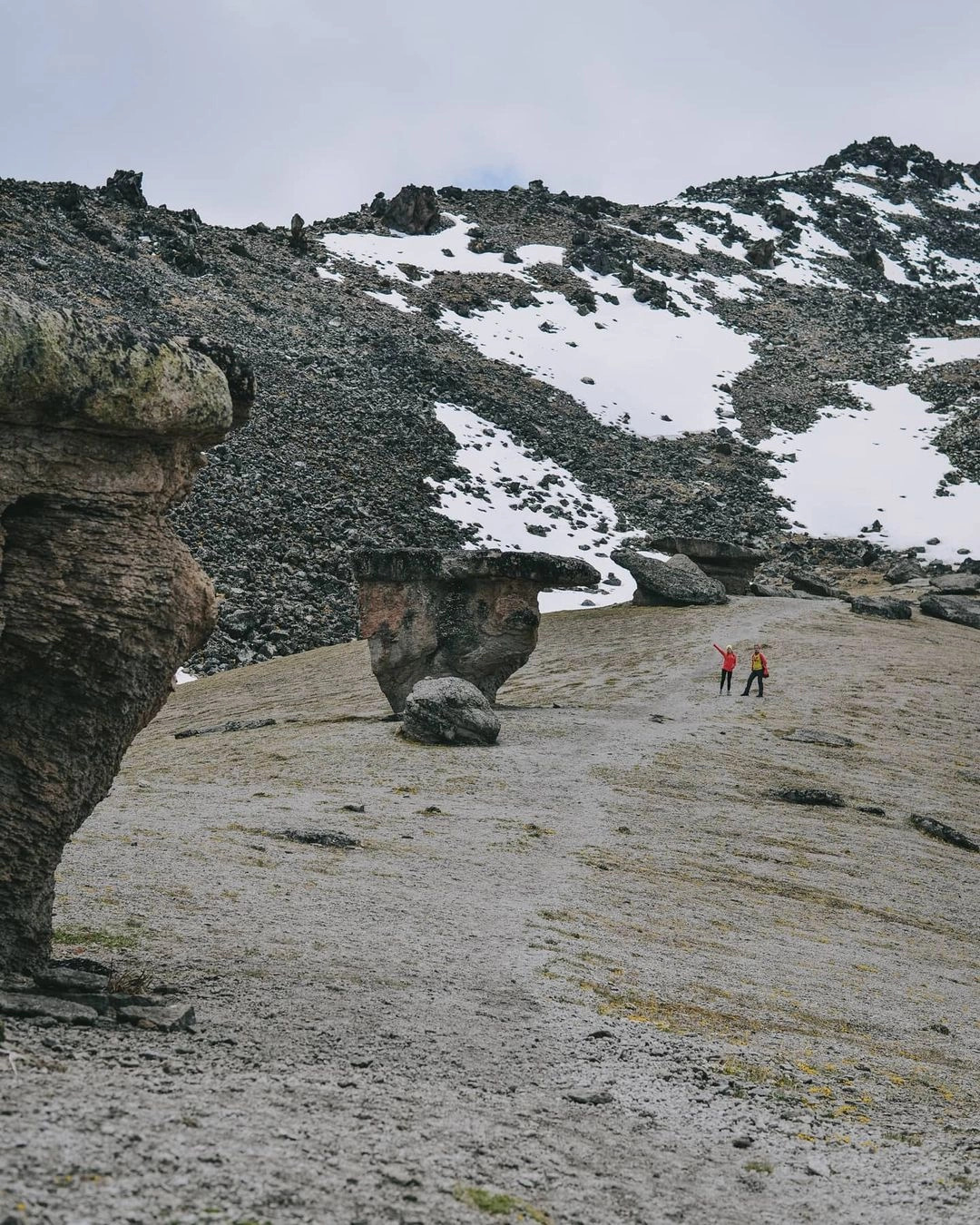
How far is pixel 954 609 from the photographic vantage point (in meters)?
45.9

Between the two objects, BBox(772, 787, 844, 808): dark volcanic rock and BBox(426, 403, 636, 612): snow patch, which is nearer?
BBox(772, 787, 844, 808): dark volcanic rock

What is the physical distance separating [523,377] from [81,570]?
74669 mm

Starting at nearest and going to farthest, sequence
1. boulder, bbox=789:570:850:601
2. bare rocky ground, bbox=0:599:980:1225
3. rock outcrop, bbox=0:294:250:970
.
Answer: bare rocky ground, bbox=0:599:980:1225, rock outcrop, bbox=0:294:250:970, boulder, bbox=789:570:850:601

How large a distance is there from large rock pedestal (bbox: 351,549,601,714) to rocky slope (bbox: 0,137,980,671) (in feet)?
44.6

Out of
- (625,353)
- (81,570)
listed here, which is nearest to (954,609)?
(81,570)

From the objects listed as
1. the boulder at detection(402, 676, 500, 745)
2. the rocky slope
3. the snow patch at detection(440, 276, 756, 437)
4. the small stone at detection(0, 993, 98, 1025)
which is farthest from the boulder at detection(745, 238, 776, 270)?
the small stone at detection(0, 993, 98, 1025)

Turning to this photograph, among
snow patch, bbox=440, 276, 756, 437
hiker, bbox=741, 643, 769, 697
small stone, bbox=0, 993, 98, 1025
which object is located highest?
snow patch, bbox=440, 276, 756, 437

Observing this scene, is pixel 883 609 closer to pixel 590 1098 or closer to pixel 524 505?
pixel 524 505

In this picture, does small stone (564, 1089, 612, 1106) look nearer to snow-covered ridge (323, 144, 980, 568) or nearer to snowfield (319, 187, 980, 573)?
snowfield (319, 187, 980, 573)

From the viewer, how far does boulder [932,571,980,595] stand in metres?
51.8

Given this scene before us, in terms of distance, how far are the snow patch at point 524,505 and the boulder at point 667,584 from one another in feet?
14.5

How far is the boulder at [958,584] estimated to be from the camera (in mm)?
51812

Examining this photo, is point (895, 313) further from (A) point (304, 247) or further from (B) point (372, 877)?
(B) point (372, 877)

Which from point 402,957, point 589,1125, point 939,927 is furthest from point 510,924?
point 939,927
